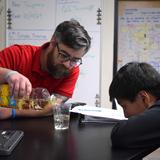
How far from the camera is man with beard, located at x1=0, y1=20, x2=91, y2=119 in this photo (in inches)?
66.4

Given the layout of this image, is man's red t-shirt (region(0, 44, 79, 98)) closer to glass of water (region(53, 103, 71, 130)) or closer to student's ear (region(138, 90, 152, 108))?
glass of water (region(53, 103, 71, 130))

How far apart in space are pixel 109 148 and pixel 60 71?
0.84 m

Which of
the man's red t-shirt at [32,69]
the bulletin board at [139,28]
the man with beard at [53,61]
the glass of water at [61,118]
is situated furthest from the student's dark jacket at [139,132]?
the bulletin board at [139,28]

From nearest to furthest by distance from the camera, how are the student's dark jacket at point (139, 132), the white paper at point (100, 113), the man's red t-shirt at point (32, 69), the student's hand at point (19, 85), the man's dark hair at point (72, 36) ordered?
the student's dark jacket at point (139, 132) < the student's hand at point (19, 85) < the white paper at point (100, 113) < the man's dark hair at point (72, 36) < the man's red t-shirt at point (32, 69)

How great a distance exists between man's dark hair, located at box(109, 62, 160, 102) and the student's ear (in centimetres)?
1

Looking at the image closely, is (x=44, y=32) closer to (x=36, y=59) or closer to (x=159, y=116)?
(x=36, y=59)

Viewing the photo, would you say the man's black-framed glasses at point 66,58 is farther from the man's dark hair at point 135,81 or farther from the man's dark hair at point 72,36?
the man's dark hair at point 135,81

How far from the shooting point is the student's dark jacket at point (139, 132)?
1085 mm

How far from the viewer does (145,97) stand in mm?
1338

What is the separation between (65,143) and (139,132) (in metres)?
0.27

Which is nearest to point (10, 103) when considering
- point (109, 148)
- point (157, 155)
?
point (109, 148)

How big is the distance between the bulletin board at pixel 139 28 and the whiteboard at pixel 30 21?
2.54 ft

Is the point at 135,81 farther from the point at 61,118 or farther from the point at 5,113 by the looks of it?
the point at 5,113

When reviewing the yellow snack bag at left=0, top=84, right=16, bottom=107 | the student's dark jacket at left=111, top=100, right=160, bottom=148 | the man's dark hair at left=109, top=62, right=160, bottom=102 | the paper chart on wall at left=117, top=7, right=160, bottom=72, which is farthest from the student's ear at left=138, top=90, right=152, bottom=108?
the paper chart on wall at left=117, top=7, right=160, bottom=72
